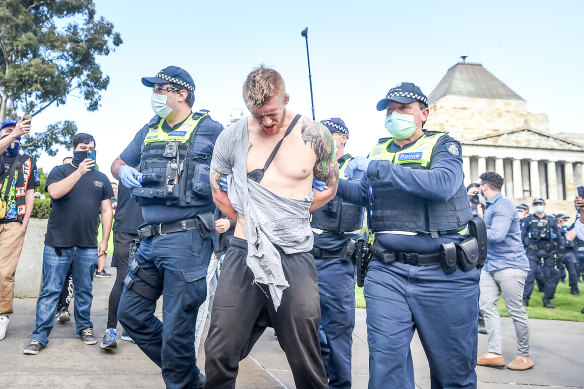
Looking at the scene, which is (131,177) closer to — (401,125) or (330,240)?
(330,240)

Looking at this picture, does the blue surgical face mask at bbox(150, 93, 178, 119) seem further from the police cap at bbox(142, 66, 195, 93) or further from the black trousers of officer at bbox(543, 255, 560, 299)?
the black trousers of officer at bbox(543, 255, 560, 299)

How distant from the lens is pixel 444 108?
57.4 m

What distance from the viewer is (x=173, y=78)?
397 centimetres

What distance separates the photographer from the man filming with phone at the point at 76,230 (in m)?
5.20

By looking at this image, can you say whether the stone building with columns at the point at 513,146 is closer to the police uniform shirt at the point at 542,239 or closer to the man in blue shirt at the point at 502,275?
the police uniform shirt at the point at 542,239

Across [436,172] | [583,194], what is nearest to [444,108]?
[583,194]

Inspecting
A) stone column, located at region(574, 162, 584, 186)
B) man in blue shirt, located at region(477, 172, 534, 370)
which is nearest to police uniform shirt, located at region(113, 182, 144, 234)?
man in blue shirt, located at region(477, 172, 534, 370)

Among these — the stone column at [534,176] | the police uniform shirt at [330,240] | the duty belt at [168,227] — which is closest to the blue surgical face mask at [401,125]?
the police uniform shirt at [330,240]

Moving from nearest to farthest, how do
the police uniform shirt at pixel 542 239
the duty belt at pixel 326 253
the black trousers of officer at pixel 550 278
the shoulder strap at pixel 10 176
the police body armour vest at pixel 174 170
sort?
the police body armour vest at pixel 174 170
the duty belt at pixel 326 253
the shoulder strap at pixel 10 176
the black trousers of officer at pixel 550 278
the police uniform shirt at pixel 542 239

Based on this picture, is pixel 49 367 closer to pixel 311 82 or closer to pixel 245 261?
pixel 245 261

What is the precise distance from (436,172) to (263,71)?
1.24 metres

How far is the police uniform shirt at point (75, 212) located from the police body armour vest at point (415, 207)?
3.38 meters

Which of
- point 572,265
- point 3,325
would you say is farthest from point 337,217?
point 572,265

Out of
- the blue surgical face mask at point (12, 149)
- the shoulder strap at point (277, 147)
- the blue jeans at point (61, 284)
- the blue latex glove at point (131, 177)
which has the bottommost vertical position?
the blue jeans at point (61, 284)
